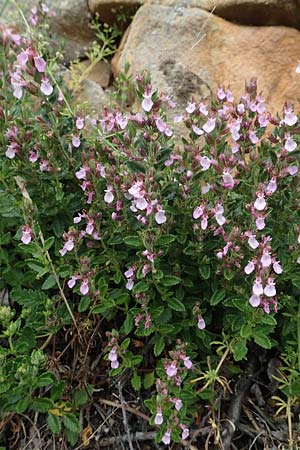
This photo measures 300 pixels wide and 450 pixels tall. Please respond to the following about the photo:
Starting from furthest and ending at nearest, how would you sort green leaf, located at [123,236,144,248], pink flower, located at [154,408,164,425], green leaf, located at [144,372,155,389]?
1. green leaf, located at [144,372,155,389]
2. green leaf, located at [123,236,144,248]
3. pink flower, located at [154,408,164,425]

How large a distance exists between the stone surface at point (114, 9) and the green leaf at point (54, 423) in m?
2.84

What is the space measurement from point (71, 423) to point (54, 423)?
0.08 meters

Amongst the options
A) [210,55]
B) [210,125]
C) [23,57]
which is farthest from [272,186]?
[210,55]

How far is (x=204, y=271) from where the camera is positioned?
2213mm

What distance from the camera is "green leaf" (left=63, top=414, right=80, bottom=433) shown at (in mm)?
2227

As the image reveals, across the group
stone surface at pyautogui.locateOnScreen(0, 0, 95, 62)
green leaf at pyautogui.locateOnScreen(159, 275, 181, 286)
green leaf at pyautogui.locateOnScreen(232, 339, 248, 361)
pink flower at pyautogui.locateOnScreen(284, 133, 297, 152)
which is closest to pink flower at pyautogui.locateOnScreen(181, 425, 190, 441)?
green leaf at pyautogui.locateOnScreen(232, 339, 248, 361)

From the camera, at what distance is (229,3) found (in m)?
3.49

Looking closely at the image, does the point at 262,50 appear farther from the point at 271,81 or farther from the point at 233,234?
the point at 233,234

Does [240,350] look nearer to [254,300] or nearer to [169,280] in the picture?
[254,300]

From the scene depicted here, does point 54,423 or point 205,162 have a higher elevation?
point 205,162

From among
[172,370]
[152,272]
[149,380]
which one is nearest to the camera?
[172,370]

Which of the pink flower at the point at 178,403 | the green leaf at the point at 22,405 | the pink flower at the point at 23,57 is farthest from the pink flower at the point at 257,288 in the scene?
the pink flower at the point at 23,57

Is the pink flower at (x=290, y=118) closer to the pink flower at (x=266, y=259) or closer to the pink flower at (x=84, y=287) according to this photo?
the pink flower at (x=266, y=259)

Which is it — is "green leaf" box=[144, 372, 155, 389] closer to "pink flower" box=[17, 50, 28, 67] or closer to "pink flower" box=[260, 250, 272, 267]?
"pink flower" box=[260, 250, 272, 267]
